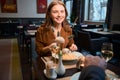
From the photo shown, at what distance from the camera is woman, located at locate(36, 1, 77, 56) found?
1.43 m

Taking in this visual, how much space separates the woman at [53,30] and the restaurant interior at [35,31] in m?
0.14

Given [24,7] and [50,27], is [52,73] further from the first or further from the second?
[24,7]

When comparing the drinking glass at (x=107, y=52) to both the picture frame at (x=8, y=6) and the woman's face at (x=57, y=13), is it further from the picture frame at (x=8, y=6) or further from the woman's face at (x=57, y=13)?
the picture frame at (x=8, y=6)

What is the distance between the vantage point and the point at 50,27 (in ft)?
5.13

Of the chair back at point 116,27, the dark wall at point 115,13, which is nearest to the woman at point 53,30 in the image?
the chair back at point 116,27

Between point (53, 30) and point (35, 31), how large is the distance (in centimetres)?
267

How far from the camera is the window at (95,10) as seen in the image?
577 cm

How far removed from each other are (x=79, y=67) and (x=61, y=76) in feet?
0.59

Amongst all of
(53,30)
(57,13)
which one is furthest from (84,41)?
(57,13)

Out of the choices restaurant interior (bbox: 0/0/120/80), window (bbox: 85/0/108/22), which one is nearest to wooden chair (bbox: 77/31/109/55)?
restaurant interior (bbox: 0/0/120/80)

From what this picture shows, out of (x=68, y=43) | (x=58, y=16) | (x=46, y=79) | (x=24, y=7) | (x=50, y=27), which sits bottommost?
(x=46, y=79)

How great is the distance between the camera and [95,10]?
6352mm

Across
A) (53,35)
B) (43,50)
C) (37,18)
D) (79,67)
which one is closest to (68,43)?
(53,35)

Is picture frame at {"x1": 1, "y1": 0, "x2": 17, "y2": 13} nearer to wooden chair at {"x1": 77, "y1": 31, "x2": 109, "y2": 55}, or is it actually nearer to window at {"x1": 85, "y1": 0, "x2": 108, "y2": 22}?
window at {"x1": 85, "y1": 0, "x2": 108, "y2": 22}
